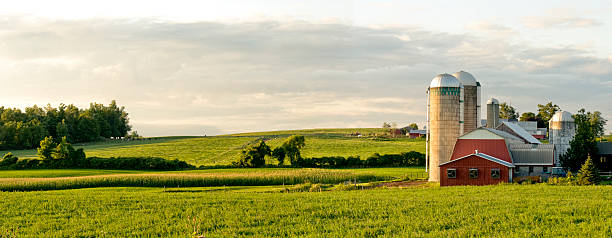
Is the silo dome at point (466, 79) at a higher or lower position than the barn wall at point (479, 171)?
higher

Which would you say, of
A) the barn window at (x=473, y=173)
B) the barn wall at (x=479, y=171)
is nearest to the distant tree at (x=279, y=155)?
the barn wall at (x=479, y=171)

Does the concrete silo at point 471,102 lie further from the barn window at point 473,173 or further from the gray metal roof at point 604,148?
the gray metal roof at point 604,148

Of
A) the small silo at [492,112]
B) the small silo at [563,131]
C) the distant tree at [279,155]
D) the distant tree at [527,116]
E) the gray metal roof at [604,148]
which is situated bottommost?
the distant tree at [279,155]

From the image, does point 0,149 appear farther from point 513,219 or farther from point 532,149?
point 513,219

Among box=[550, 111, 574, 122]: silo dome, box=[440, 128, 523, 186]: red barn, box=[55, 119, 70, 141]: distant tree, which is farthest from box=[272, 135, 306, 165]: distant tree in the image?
box=[55, 119, 70, 141]: distant tree

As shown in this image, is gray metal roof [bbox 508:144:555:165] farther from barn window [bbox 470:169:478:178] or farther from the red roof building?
barn window [bbox 470:169:478:178]

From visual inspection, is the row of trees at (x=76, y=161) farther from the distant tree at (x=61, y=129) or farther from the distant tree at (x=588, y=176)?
the distant tree at (x=61, y=129)

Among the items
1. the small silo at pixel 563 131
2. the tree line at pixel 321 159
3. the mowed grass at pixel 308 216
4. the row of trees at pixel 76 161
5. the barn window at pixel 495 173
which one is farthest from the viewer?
the tree line at pixel 321 159

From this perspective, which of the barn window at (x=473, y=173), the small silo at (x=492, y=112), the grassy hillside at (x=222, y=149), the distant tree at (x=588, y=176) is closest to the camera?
the distant tree at (x=588, y=176)

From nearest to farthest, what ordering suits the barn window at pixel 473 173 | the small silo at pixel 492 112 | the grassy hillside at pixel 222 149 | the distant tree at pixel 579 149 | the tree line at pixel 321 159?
the barn window at pixel 473 173 → the distant tree at pixel 579 149 → the tree line at pixel 321 159 → the small silo at pixel 492 112 → the grassy hillside at pixel 222 149

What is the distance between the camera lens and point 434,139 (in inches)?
1954

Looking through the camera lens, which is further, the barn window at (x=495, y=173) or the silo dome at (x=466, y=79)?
the silo dome at (x=466, y=79)

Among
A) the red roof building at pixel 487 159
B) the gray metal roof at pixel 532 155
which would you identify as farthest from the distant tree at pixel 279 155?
the gray metal roof at pixel 532 155

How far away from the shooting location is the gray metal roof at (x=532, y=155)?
154ft
